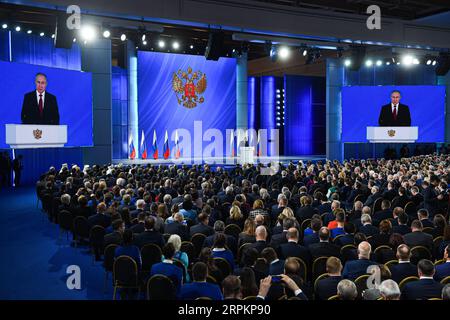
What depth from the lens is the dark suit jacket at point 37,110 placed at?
18438 mm

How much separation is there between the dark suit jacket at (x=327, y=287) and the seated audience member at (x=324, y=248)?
1.38 metres

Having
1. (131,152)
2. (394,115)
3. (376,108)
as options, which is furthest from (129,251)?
(394,115)

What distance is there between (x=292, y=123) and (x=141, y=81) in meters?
11.8

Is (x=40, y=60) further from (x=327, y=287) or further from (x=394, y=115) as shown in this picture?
(x=327, y=287)

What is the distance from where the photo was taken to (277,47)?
813 inches

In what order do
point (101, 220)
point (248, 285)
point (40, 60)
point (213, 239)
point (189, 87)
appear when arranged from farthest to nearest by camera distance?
point (189, 87) → point (40, 60) → point (101, 220) → point (213, 239) → point (248, 285)

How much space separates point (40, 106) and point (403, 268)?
16.7m

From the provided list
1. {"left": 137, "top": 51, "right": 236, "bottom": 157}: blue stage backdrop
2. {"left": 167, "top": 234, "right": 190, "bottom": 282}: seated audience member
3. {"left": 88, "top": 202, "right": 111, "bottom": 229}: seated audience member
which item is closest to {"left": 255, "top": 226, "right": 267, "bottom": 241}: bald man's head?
{"left": 167, "top": 234, "right": 190, "bottom": 282}: seated audience member

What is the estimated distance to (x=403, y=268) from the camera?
5.79 meters

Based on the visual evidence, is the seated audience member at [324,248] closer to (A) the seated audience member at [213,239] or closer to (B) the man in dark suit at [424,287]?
(A) the seated audience member at [213,239]

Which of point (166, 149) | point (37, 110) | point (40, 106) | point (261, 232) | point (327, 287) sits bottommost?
point (327, 287)

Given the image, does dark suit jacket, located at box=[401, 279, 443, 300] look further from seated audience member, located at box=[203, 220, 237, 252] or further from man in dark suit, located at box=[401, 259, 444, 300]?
seated audience member, located at box=[203, 220, 237, 252]

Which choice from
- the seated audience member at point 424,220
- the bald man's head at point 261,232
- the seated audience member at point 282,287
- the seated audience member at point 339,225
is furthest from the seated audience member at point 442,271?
the seated audience member at point 424,220

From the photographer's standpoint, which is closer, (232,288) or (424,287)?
(232,288)
